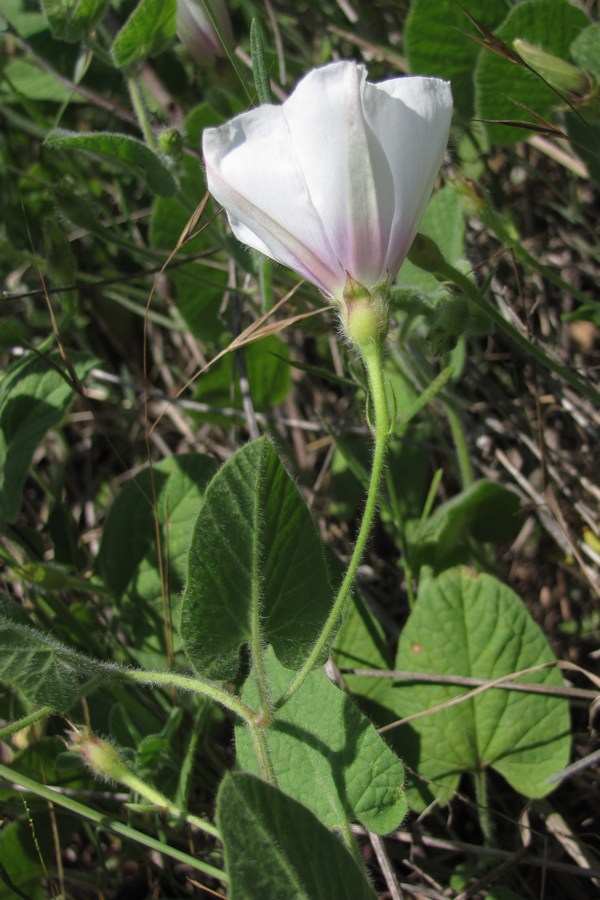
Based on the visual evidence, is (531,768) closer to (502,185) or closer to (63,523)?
(63,523)

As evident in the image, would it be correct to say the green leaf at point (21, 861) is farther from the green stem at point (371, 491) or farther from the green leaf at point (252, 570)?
the green stem at point (371, 491)

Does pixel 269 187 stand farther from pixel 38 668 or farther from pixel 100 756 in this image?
pixel 100 756

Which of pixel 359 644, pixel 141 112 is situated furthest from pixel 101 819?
pixel 141 112

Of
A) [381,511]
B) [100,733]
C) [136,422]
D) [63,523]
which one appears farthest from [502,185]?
[100,733]

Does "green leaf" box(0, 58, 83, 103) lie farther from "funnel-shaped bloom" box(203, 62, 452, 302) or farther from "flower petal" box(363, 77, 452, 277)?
"flower petal" box(363, 77, 452, 277)

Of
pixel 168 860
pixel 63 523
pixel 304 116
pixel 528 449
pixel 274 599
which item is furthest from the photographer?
pixel 528 449

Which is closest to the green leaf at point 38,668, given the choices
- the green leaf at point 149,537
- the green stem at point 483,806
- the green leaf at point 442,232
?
the green leaf at point 149,537
